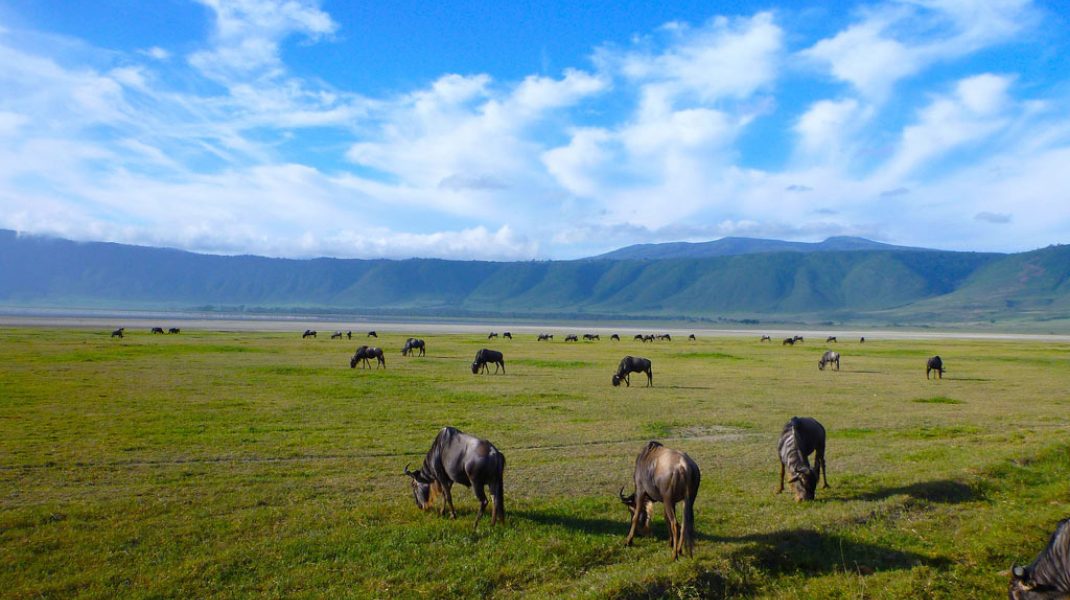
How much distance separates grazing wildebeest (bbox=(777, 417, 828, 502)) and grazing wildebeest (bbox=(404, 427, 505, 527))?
6073mm

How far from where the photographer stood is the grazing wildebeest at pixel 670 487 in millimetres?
9688

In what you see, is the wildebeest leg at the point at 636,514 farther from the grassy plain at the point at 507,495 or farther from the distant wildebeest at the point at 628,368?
the distant wildebeest at the point at 628,368

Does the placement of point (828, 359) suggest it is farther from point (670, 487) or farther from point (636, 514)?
point (670, 487)

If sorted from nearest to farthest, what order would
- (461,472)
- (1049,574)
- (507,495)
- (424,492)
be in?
(1049,574)
(461,472)
(424,492)
(507,495)

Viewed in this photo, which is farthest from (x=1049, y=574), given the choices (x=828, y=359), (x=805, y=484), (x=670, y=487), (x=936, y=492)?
(x=828, y=359)

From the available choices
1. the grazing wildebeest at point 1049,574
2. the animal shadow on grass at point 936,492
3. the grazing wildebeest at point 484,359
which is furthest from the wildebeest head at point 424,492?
the grazing wildebeest at point 484,359

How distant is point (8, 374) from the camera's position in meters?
30.9

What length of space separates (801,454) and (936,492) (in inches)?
119

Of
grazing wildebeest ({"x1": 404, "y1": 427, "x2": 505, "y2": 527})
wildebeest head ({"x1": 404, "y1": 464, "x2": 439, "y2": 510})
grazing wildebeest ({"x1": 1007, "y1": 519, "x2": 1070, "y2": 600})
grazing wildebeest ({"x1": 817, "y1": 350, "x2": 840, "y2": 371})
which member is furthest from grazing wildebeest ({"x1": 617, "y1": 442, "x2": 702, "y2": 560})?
grazing wildebeest ({"x1": 817, "y1": 350, "x2": 840, "y2": 371})

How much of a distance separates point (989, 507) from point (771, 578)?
640 cm

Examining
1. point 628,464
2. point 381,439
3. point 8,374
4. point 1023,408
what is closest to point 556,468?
point 628,464

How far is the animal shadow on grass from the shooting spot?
43.3 feet

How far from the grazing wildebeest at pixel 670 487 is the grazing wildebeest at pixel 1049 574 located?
4029 millimetres

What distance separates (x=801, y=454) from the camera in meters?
13.3
